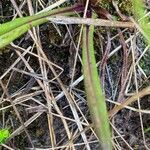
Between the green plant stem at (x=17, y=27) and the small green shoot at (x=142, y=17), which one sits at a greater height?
the green plant stem at (x=17, y=27)

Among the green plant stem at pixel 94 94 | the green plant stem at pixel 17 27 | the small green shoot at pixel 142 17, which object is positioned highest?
the green plant stem at pixel 17 27

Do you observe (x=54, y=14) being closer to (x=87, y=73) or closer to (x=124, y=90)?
(x=87, y=73)

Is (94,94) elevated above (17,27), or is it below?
below

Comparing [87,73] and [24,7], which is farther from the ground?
[24,7]

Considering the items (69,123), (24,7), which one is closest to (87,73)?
(69,123)

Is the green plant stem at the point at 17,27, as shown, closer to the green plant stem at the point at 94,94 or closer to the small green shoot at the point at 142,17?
the green plant stem at the point at 94,94

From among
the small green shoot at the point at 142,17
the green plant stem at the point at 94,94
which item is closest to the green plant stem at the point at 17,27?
the green plant stem at the point at 94,94

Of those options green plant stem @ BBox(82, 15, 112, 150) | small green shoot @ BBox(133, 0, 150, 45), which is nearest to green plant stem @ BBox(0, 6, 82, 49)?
green plant stem @ BBox(82, 15, 112, 150)

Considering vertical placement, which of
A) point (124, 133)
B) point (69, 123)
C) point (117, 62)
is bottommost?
point (124, 133)

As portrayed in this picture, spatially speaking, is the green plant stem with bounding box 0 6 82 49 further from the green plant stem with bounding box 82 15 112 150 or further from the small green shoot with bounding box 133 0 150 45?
the small green shoot with bounding box 133 0 150 45

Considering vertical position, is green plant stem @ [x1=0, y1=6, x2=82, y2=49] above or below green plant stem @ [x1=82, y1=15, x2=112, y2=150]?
above

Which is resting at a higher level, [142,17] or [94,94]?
[142,17]
